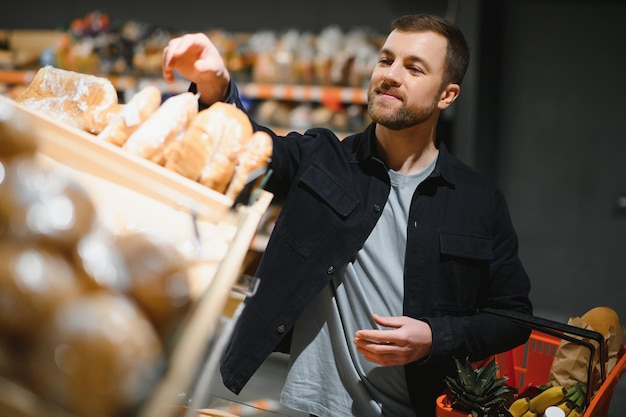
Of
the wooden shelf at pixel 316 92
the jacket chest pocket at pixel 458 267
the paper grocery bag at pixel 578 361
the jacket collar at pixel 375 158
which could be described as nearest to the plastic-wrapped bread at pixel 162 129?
the jacket collar at pixel 375 158

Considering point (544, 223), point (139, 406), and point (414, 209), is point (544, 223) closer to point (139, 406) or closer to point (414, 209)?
point (414, 209)

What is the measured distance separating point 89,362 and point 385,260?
4.19ft

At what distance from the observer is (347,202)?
5.85 ft

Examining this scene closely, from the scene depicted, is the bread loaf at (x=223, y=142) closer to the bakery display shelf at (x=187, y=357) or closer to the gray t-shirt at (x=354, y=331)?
the bakery display shelf at (x=187, y=357)

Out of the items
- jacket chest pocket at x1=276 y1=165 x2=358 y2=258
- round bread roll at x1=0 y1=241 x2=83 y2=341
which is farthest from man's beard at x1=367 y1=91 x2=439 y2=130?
round bread roll at x1=0 y1=241 x2=83 y2=341

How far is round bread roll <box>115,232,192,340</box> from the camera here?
2.06 ft

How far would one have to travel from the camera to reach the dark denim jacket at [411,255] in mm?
1724

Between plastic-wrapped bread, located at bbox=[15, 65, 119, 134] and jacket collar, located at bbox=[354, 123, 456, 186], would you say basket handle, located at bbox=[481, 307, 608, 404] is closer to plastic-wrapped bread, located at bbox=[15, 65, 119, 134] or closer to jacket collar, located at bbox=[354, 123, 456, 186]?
jacket collar, located at bbox=[354, 123, 456, 186]

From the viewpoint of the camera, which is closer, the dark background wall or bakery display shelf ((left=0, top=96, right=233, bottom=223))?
bakery display shelf ((left=0, top=96, right=233, bottom=223))

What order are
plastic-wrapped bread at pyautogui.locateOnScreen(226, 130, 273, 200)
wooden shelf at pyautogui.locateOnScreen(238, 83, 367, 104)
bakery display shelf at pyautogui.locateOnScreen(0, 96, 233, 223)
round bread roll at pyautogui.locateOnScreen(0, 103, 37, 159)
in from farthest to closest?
wooden shelf at pyautogui.locateOnScreen(238, 83, 367, 104) < plastic-wrapped bread at pyautogui.locateOnScreen(226, 130, 273, 200) < bakery display shelf at pyautogui.locateOnScreen(0, 96, 233, 223) < round bread roll at pyautogui.locateOnScreen(0, 103, 37, 159)

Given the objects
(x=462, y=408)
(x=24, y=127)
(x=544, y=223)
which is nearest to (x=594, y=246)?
(x=544, y=223)

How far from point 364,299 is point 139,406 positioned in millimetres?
1199

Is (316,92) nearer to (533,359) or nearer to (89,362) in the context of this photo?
(533,359)

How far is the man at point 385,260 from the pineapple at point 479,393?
0.32 ft
